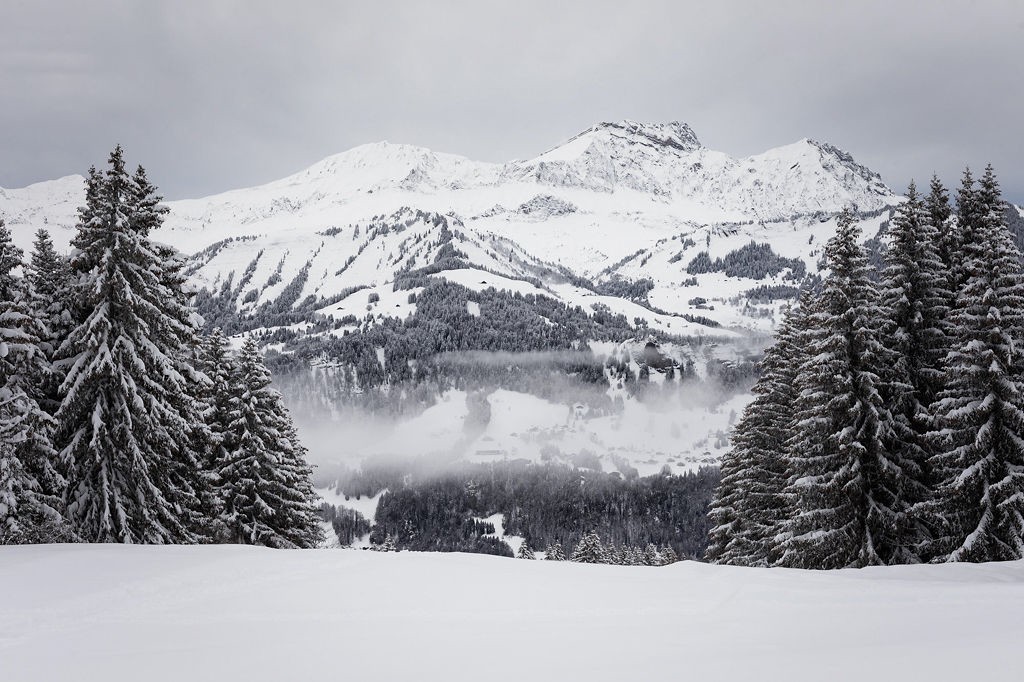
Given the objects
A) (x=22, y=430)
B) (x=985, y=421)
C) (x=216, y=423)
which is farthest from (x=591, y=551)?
(x=22, y=430)

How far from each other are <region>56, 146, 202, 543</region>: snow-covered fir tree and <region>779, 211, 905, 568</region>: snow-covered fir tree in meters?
19.8

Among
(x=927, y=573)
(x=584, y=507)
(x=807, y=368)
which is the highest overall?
(x=807, y=368)

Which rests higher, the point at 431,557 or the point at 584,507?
the point at 431,557

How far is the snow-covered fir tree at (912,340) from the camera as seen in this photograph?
59.0ft

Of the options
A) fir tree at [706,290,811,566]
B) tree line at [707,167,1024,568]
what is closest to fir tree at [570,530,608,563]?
fir tree at [706,290,811,566]

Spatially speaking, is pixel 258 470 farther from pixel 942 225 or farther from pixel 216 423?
pixel 942 225

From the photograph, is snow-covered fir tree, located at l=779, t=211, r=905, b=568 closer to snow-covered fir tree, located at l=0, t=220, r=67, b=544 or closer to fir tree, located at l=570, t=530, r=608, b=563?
snow-covered fir tree, located at l=0, t=220, r=67, b=544

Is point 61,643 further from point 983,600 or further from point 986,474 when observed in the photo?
point 986,474

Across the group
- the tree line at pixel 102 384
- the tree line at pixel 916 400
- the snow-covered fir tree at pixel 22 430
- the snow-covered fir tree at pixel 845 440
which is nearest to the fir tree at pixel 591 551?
the tree line at pixel 916 400

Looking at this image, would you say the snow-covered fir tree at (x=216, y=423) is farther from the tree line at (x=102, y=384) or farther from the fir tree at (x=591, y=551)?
the fir tree at (x=591, y=551)

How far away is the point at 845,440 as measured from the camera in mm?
17656

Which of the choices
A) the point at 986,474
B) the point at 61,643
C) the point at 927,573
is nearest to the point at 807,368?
the point at 986,474

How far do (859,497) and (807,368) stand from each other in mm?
4131

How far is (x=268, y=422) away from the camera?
23016 millimetres
